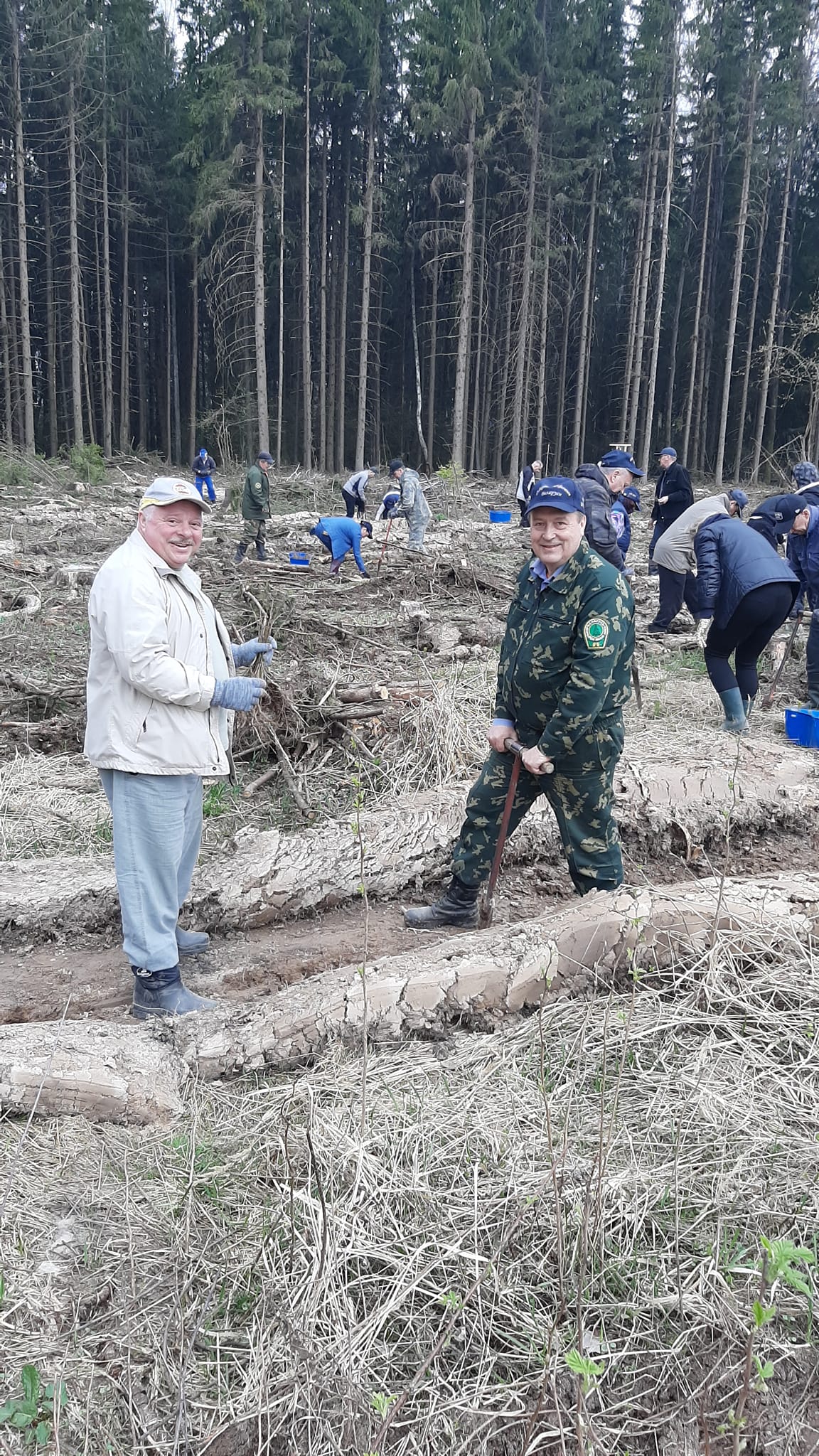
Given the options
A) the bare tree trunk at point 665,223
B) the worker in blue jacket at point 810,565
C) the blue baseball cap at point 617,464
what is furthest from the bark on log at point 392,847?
the bare tree trunk at point 665,223

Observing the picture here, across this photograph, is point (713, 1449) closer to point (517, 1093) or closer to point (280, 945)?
point (517, 1093)

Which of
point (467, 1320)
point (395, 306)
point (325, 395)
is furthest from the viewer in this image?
point (395, 306)

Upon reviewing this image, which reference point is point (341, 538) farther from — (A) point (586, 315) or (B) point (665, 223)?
(A) point (586, 315)

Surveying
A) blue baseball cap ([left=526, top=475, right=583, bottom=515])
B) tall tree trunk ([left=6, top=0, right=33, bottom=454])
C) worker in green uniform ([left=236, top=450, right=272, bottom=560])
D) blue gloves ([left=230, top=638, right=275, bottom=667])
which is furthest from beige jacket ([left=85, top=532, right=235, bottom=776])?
tall tree trunk ([left=6, top=0, right=33, bottom=454])

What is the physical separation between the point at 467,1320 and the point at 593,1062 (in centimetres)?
98

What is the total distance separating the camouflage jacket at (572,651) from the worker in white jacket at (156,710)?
103cm

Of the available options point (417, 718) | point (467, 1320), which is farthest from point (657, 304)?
point (467, 1320)

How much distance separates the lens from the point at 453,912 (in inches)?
155

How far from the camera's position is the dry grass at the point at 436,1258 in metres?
1.84

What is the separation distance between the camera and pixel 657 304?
2598 centimetres

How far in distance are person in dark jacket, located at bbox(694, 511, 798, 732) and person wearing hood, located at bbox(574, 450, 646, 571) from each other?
0.91 m

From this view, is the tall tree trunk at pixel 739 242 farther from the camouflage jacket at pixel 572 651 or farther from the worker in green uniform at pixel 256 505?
the camouflage jacket at pixel 572 651

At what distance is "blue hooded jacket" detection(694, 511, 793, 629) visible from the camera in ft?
18.4

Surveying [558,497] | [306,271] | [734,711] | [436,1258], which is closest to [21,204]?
[306,271]
